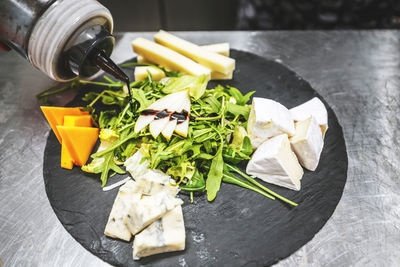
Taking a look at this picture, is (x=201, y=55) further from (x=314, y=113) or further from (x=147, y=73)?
(x=314, y=113)

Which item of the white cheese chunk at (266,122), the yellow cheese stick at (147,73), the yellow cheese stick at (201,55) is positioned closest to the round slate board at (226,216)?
the white cheese chunk at (266,122)

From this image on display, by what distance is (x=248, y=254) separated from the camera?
1335mm

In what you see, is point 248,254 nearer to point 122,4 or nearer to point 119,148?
point 119,148

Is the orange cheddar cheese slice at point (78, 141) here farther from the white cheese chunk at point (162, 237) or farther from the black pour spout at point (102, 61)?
the white cheese chunk at point (162, 237)

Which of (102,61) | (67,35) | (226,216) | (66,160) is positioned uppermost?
(67,35)

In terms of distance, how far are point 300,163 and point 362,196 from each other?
0.34m

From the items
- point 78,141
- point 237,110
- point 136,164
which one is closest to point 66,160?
point 78,141

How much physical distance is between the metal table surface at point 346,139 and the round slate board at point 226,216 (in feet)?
0.24

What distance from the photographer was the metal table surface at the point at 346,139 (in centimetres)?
140

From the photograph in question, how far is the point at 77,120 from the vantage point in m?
1.65

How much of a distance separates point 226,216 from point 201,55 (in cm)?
103

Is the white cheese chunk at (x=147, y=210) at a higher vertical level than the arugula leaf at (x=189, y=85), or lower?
lower

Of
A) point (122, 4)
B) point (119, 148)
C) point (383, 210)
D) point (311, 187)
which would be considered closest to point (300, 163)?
point (311, 187)

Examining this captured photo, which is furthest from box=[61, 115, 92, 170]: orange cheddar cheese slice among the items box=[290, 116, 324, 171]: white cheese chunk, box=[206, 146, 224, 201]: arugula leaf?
box=[290, 116, 324, 171]: white cheese chunk
